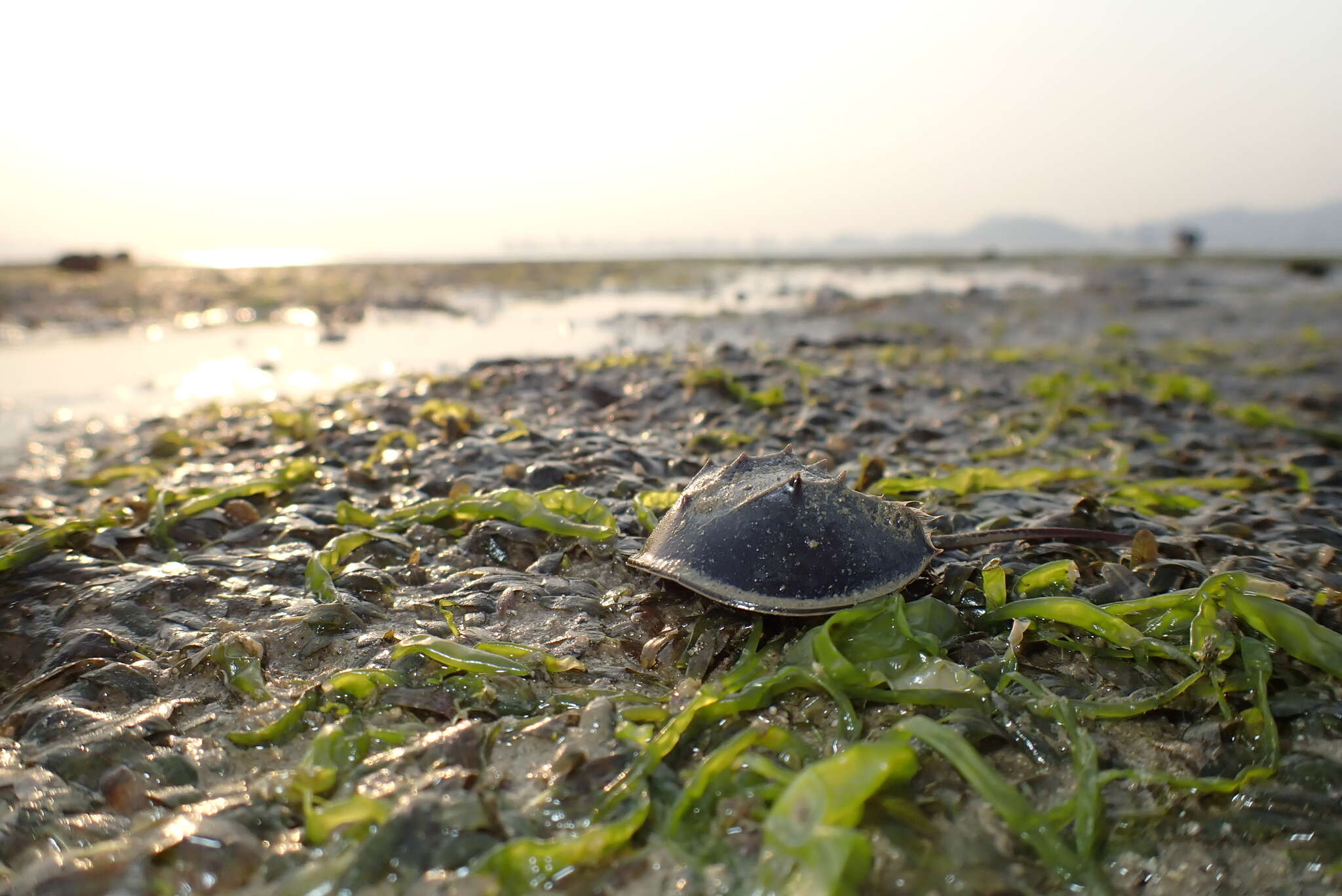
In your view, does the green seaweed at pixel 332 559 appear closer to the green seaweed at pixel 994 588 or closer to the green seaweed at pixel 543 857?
the green seaweed at pixel 543 857

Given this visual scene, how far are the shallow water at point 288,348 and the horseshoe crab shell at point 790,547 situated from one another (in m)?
4.96

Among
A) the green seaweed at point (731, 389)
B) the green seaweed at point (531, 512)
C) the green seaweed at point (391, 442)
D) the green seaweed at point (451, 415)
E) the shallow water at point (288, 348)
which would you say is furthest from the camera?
the shallow water at point (288, 348)

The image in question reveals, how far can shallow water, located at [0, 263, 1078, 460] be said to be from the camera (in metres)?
6.82

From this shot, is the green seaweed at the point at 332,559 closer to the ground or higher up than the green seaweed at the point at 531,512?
closer to the ground

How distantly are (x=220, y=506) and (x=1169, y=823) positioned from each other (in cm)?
343

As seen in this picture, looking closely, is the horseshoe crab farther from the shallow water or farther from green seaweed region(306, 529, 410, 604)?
the shallow water

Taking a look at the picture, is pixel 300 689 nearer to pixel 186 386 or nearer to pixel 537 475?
pixel 537 475

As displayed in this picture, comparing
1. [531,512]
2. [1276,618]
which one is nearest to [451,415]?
[531,512]

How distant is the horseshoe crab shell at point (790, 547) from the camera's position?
85.4 inches

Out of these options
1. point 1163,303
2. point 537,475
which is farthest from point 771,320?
point 537,475

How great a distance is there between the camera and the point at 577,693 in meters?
2.12

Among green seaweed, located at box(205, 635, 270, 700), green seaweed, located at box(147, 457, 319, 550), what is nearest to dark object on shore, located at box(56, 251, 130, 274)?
green seaweed, located at box(147, 457, 319, 550)

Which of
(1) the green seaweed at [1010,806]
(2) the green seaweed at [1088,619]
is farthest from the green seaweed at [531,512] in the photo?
(1) the green seaweed at [1010,806]

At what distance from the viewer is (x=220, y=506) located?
3.40m
